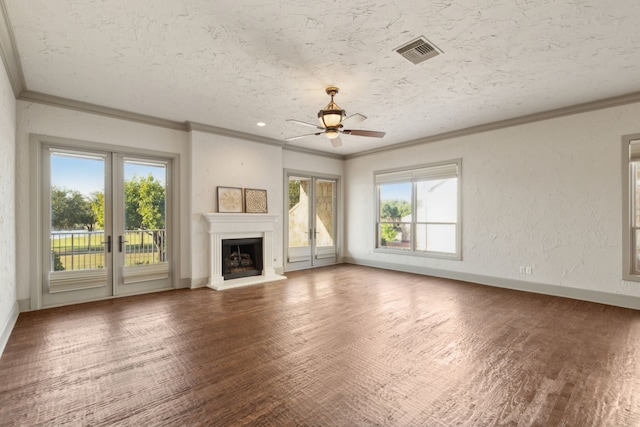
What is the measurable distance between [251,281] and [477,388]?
174 inches

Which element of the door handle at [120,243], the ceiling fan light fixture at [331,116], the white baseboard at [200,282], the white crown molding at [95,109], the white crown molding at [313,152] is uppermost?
the white crown molding at [95,109]

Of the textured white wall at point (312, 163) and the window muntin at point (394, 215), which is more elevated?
the textured white wall at point (312, 163)

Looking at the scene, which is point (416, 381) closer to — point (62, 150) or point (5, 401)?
point (5, 401)

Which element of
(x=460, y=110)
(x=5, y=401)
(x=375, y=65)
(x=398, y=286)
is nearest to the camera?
(x=5, y=401)

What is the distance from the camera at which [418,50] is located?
10.1 feet

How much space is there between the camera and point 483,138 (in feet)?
18.9

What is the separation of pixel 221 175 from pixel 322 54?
3471 mm

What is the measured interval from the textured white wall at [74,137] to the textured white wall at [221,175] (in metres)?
0.18

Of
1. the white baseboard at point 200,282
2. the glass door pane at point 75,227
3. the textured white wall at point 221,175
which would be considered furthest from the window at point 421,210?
the glass door pane at point 75,227

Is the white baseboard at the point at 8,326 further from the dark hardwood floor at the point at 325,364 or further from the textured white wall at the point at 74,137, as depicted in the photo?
the textured white wall at the point at 74,137

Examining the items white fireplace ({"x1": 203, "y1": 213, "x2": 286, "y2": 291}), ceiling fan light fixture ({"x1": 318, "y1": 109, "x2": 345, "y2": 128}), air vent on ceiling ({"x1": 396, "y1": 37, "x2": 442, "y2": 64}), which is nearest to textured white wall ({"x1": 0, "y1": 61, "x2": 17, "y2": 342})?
white fireplace ({"x1": 203, "y1": 213, "x2": 286, "y2": 291})

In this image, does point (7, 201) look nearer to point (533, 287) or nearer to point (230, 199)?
point (230, 199)

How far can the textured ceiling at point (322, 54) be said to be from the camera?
2525 mm

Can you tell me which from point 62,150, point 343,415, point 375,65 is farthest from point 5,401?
point 375,65
